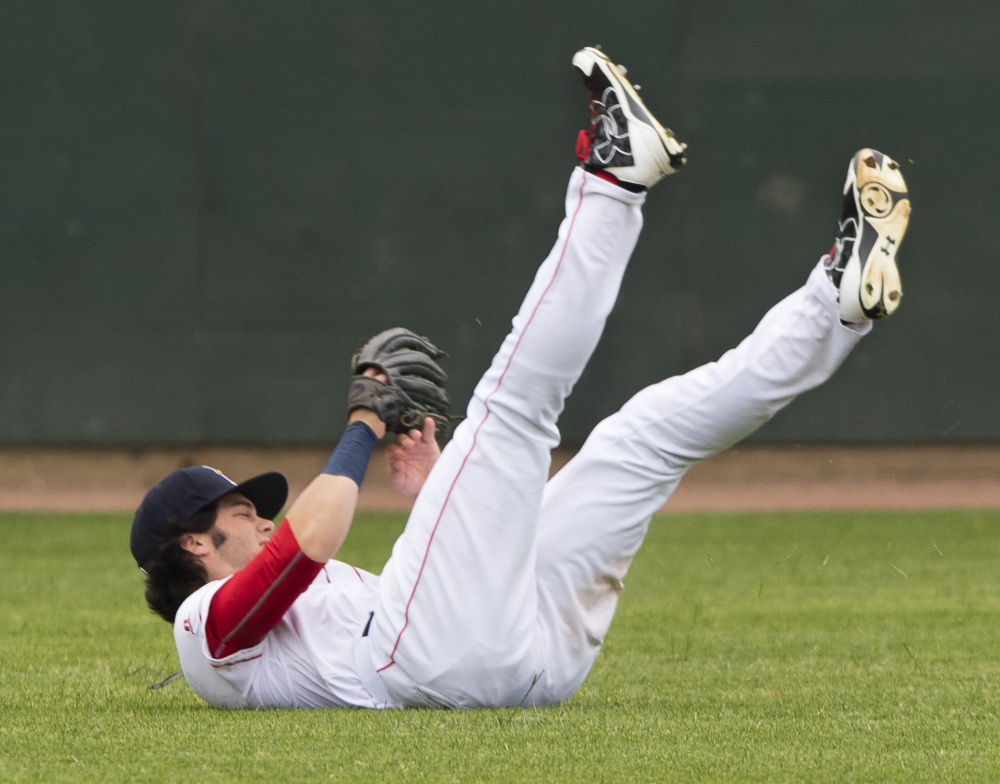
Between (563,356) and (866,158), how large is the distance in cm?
88

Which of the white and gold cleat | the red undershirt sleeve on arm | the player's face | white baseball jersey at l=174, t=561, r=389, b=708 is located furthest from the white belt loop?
the white and gold cleat

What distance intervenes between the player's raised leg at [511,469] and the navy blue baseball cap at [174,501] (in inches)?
21.7

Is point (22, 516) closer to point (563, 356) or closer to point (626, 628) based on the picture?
point (626, 628)

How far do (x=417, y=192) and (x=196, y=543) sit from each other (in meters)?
7.08

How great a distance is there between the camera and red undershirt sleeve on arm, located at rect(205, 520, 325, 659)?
2.84 metres

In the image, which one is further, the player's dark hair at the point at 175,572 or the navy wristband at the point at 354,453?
the player's dark hair at the point at 175,572

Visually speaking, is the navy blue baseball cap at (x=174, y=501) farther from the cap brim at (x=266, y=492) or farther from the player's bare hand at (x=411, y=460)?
the player's bare hand at (x=411, y=460)

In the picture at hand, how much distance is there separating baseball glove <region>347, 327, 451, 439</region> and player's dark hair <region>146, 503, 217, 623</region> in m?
0.58

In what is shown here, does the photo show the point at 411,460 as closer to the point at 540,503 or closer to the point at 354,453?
the point at 354,453

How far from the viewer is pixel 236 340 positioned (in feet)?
33.3

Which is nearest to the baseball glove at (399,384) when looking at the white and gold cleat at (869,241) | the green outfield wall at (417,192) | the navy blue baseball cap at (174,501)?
the navy blue baseball cap at (174,501)

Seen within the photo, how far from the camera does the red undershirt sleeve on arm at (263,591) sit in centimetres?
284

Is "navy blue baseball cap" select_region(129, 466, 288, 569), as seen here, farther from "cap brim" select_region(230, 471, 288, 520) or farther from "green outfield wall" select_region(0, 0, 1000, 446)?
"green outfield wall" select_region(0, 0, 1000, 446)

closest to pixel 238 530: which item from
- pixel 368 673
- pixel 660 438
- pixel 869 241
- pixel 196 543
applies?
pixel 196 543
